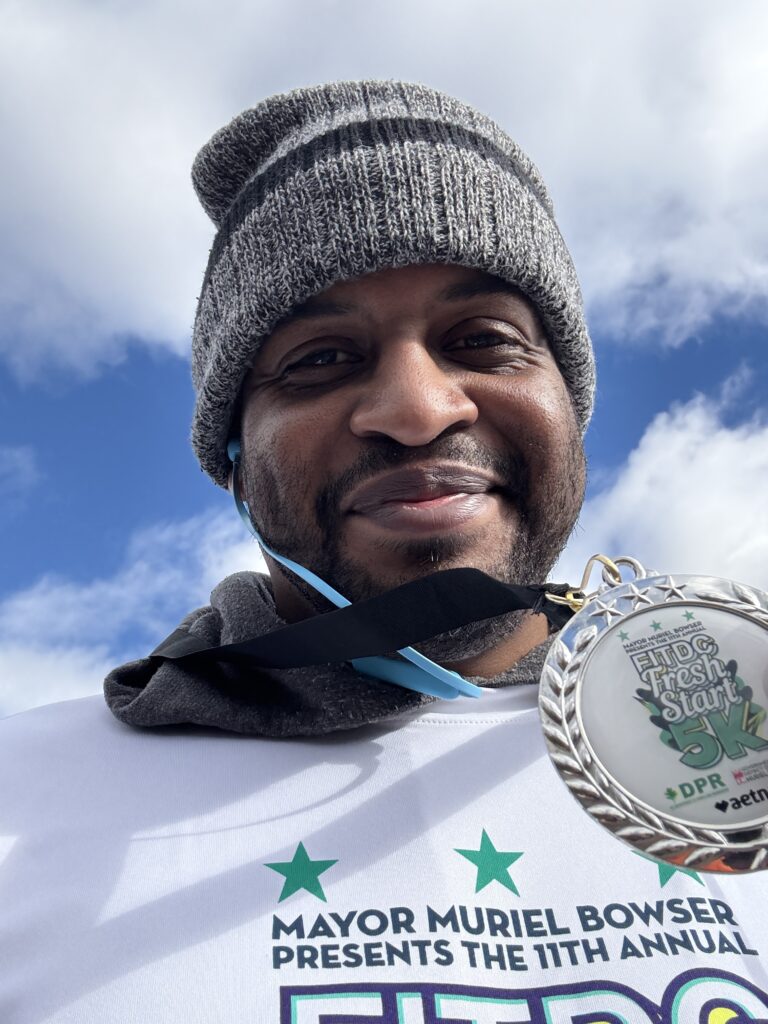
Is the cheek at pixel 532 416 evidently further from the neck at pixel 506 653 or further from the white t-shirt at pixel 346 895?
the white t-shirt at pixel 346 895

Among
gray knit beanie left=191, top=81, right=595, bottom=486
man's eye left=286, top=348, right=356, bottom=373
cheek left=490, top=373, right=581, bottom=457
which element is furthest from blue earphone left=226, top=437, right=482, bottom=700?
gray knit beanie left=191, top=81, right=595, bottom=486

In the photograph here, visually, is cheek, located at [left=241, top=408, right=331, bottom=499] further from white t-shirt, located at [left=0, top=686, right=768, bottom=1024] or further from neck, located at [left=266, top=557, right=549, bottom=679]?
white t-shirt, located at [left=0, top=686, right=768, bottom=1024]

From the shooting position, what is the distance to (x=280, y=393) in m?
2.42

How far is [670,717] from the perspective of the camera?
127 centimetres

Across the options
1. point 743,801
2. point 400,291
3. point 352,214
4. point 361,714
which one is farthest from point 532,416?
point 743,801

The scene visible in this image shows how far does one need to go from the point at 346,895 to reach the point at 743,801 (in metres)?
0.79

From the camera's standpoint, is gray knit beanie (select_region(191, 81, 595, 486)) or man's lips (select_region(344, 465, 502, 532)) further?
gray knit beanie (select_region(191, 81, 595, 486))

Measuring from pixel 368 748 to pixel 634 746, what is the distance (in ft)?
2.74

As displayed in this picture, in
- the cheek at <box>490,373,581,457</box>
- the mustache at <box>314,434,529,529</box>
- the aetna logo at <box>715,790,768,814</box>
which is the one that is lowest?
the aetna logo at <box>715,790,768,814</box>

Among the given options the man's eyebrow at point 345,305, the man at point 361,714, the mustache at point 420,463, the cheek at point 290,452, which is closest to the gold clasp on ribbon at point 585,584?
the man at point 361,714

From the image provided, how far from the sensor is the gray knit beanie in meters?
2.36

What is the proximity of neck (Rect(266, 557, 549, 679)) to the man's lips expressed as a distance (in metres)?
0.42

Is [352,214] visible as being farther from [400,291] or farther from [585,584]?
[585,584]

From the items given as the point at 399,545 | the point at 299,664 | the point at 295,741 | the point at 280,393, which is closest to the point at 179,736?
the point at 295,741
